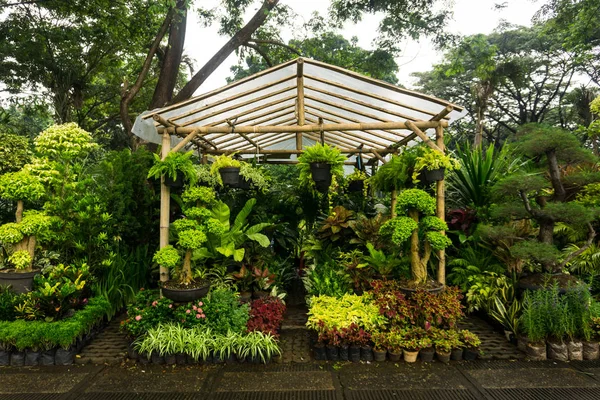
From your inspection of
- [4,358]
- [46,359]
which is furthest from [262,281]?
[4,358]

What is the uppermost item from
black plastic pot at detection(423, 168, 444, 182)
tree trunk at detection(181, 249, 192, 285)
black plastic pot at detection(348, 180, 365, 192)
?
black plastic pot at detection(348, 180, 365, 192)

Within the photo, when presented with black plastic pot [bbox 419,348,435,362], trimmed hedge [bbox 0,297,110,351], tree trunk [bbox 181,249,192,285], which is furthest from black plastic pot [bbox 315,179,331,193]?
trimmed hedge [bbox 0,297,110,351]

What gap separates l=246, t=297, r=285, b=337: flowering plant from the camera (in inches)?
153

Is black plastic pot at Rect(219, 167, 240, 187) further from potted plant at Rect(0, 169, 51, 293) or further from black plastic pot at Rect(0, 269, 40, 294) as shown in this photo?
black plastic pot at Rect(0, 269, 40, 294)

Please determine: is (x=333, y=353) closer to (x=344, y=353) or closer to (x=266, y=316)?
(x=344, y=353)

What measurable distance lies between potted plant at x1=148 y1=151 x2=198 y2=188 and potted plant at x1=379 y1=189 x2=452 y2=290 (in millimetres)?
2197

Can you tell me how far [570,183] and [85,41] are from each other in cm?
1180

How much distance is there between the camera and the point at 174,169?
3848 millimetres

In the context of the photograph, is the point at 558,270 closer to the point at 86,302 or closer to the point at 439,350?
the point at 439,350

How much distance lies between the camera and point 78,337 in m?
3.85

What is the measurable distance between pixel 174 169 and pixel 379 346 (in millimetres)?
2781

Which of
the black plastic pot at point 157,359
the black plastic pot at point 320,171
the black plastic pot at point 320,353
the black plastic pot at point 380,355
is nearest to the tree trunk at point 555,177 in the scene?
the black plastic pot at point 320,171

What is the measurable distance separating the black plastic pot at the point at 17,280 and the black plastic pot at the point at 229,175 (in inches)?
87.5

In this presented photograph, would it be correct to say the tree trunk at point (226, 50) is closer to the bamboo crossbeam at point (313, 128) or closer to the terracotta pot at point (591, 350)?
the bamboo crossbeam at point (313, 128)
